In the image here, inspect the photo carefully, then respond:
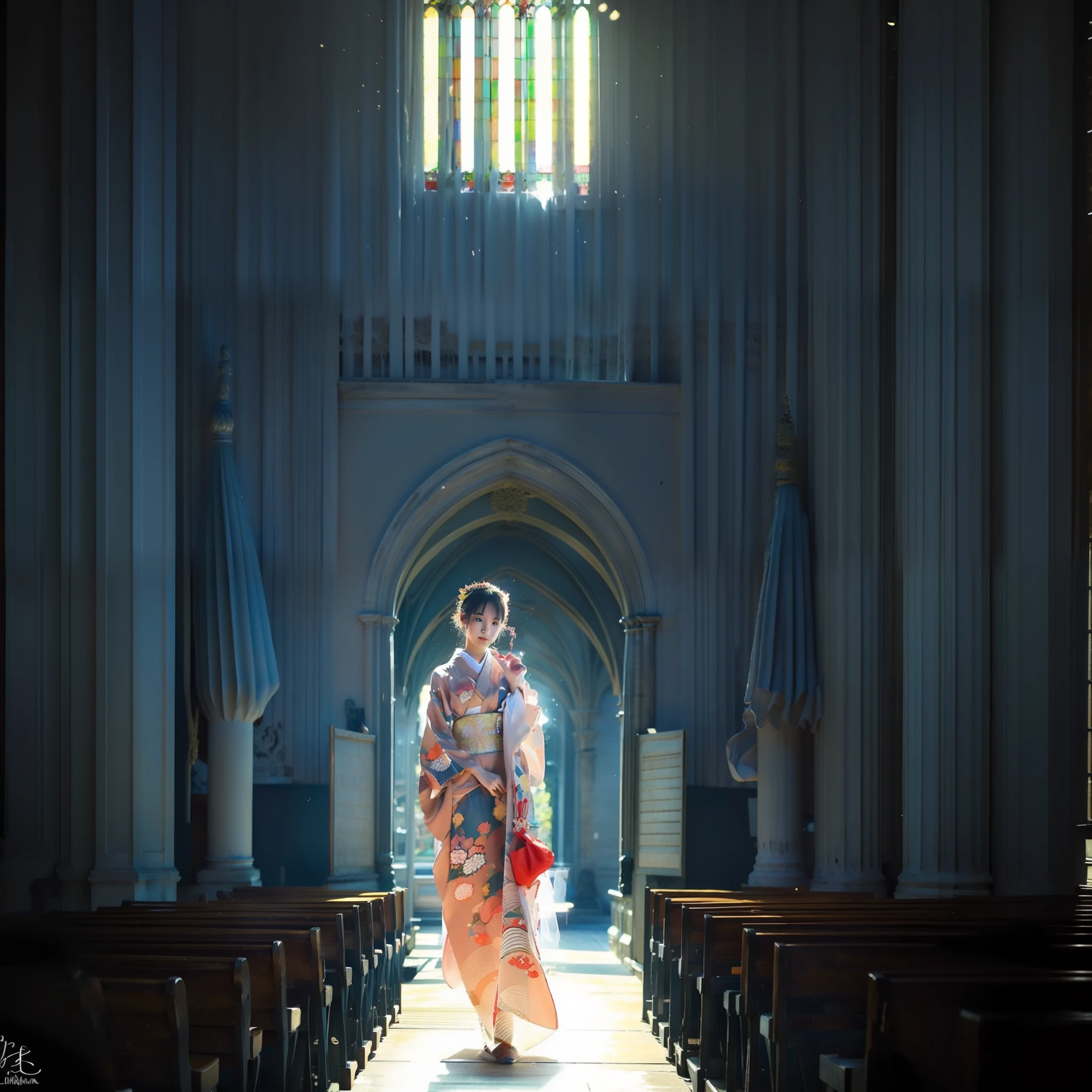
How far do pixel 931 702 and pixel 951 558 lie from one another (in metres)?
0.80

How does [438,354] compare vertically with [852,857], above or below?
above

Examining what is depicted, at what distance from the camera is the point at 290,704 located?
11.2 metres

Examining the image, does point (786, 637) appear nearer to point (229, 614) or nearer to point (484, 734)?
point (229, 614)

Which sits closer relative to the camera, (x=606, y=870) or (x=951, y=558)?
(x=951, y=558)

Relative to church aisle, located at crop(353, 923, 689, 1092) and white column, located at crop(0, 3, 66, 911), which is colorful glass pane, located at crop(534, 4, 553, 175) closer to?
white column, located at crop(0, 3, 66, 911)

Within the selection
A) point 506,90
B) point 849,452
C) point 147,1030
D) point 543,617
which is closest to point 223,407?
point 506,90

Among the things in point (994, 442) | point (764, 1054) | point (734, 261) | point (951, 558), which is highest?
point (734, 261)

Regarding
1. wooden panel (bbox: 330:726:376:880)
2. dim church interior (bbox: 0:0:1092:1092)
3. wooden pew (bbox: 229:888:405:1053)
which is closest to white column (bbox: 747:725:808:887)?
dim church interior (bbox: 0:0:1092:1092)

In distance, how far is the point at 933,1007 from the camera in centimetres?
319

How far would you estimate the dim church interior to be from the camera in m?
8.02

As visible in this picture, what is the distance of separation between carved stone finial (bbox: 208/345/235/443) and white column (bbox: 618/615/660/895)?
3333 millimetres

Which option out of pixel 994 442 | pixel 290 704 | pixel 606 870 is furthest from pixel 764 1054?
pixel 606 870

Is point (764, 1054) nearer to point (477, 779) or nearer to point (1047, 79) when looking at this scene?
point (477, 779)

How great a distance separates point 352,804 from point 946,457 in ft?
16.2
